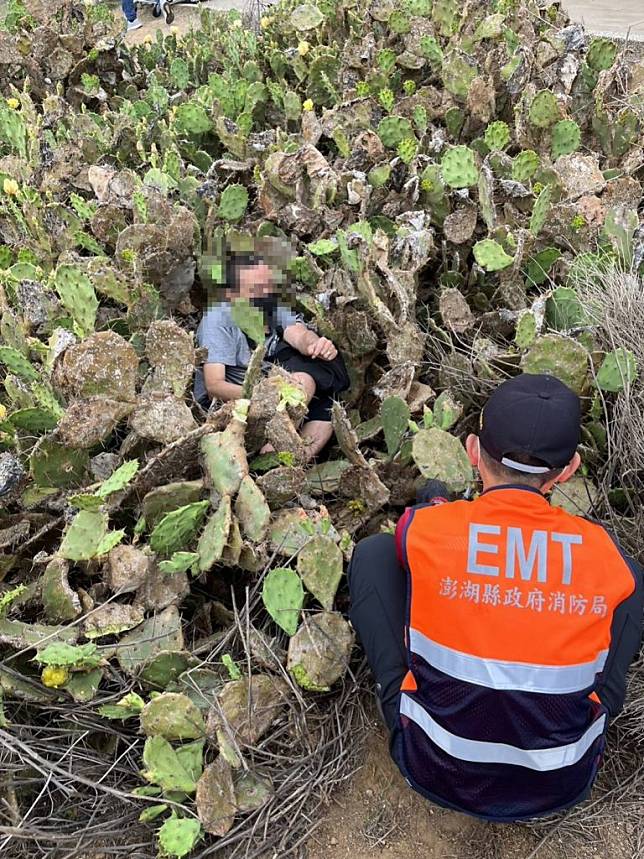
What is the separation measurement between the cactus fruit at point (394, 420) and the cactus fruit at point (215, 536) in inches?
22.9

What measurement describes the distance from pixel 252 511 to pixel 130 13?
28.5 feet

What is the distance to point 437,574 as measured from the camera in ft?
4.99

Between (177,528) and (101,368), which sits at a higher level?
(101,368)

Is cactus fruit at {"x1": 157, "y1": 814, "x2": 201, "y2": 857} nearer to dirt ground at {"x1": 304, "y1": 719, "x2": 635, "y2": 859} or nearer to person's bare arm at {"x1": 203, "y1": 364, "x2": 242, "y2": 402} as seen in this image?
dirt ground at {"x1": 304, "y1": 719, "x2": 635, "y2": 859}

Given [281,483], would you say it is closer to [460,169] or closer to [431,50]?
[460,169]

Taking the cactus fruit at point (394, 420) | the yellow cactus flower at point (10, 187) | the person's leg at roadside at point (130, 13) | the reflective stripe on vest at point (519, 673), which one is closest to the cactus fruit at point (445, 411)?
the cactus fruit at point (394, 420)

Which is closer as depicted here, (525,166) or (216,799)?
(216,799)

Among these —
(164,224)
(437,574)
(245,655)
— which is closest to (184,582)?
(245,655)

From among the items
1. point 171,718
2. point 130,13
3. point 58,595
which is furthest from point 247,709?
point 130,13

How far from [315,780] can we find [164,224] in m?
2.05

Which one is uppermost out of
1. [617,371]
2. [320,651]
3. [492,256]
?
[492,256]

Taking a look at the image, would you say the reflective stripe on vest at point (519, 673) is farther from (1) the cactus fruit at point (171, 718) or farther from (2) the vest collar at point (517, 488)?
(1) the cactus fruit at point (171, 718)

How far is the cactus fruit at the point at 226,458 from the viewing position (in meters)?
1.98

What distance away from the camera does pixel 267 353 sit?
8.93 feet
